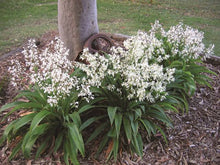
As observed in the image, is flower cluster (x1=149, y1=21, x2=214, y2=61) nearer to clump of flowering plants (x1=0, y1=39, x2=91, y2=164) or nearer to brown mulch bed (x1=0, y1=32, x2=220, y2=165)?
brown mulch bed (x1=0, y1=32, x2=220, y2=165)

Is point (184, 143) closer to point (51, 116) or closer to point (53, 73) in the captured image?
point (51, 116)

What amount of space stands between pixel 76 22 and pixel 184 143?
335 cm

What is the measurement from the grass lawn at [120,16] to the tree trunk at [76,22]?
253cm

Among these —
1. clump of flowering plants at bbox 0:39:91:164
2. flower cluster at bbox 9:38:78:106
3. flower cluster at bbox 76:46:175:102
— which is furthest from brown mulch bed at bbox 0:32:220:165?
flower cluster at bbox 9:38:78:106

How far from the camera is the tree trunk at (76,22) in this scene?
4762 millimetres

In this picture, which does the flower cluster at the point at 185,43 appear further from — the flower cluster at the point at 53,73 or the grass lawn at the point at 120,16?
the grass lawn at the point at 120,16

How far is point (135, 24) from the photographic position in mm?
9195

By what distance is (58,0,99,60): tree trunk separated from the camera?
476 centimetres

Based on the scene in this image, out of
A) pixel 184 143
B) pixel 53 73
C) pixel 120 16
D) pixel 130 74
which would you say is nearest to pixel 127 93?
pixel 130 74

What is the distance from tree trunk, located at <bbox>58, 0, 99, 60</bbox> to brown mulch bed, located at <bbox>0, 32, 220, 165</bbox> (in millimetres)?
1681

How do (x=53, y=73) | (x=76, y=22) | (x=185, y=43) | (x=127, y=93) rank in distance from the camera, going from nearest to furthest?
1. (x=53, y=73)
2. (x=127, y=93)
3. (x=185, y=43)
4. (x=76, y=22)

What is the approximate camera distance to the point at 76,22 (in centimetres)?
484

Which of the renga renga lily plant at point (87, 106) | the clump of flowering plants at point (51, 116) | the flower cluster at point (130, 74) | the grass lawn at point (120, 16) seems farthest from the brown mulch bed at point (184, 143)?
the grass lawn at point (120, 16)

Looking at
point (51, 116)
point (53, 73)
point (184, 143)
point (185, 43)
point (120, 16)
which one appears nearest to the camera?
point (53, 73)
